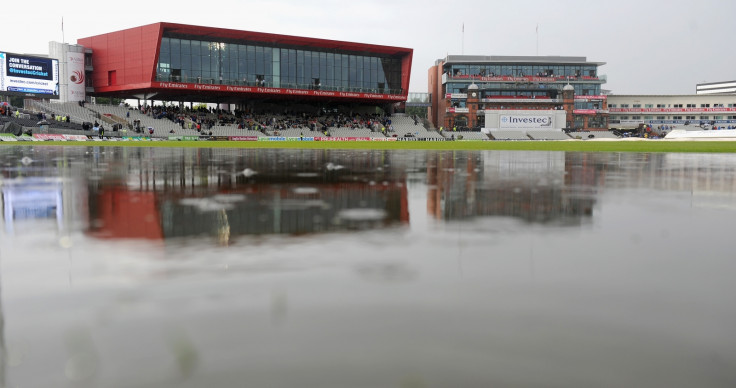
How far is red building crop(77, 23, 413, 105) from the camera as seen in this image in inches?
2990

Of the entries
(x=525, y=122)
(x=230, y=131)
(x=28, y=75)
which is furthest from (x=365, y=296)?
(x=525, y=122)

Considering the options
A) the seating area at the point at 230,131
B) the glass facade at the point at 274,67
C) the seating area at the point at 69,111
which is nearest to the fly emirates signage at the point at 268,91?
the glass facade at the point at 274,67

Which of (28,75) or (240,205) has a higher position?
(28,75)

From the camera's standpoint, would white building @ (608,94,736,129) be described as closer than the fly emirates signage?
No

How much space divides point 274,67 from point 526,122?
43.0 m

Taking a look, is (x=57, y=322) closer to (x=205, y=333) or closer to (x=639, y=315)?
(x=205, y=333)

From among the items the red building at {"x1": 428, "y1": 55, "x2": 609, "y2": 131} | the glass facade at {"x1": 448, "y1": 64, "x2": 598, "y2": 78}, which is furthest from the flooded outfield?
the glass facade at {"x1": 448, "y1": 64, "x2": 598, "y2": 78}

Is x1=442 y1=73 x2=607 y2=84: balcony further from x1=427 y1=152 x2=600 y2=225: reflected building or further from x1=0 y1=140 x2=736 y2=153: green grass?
x1=427 y1=152 x2=600 y2=225: reflected building

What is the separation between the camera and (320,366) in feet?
9.25

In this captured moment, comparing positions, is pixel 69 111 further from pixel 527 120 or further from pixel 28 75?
pixel 527 120

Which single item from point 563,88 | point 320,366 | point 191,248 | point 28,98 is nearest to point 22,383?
point 320,366

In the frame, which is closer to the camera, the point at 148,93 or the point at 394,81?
the point at 148,93

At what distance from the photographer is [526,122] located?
98.9 meters

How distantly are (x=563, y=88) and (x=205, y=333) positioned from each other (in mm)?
120861
